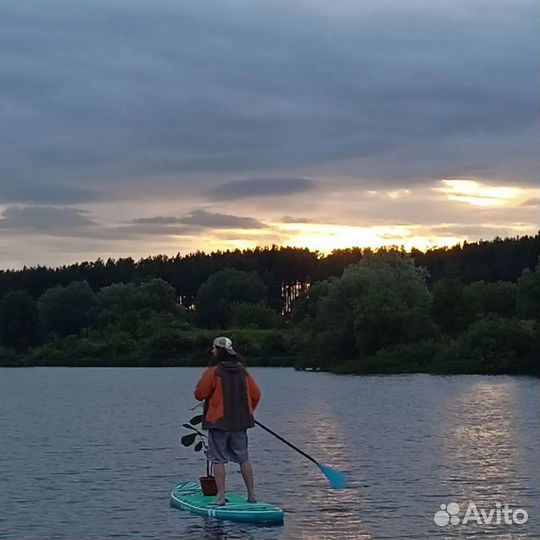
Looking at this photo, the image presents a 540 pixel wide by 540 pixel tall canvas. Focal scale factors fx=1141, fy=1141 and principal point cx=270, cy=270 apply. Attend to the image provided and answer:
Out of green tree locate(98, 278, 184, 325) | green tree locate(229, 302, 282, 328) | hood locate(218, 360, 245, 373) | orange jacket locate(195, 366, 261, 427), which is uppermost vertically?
green tree locate(98, 278, 184, 325)

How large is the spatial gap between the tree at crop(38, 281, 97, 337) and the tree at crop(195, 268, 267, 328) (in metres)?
10.3

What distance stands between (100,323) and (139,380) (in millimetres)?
36184

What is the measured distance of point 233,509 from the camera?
49.5 feet

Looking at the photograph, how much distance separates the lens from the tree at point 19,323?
10375 cm

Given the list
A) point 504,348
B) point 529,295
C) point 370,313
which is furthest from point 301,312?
point 504,348

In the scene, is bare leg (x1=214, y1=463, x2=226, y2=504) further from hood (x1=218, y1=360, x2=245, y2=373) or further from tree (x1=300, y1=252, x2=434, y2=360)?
tree (x1=300, y1=252, x2=434, y2=360)

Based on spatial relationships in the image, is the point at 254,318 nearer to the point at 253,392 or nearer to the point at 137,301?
the point at 137,301

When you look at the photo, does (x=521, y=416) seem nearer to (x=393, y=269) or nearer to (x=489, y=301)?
(x=393, y=269)

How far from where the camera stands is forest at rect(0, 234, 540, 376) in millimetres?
62469

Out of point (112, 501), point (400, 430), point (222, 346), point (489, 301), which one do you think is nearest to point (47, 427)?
point (400, 430)

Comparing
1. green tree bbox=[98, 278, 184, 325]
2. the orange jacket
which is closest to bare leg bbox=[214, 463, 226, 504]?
the orange jacket

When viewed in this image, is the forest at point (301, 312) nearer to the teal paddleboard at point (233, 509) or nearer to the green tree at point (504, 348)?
the green tree at point (504, 348)

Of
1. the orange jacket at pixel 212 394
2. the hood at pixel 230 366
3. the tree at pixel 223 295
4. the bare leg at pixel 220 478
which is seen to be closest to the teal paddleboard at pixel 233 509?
the bare leg at pixel 220 478

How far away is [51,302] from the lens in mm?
108750
